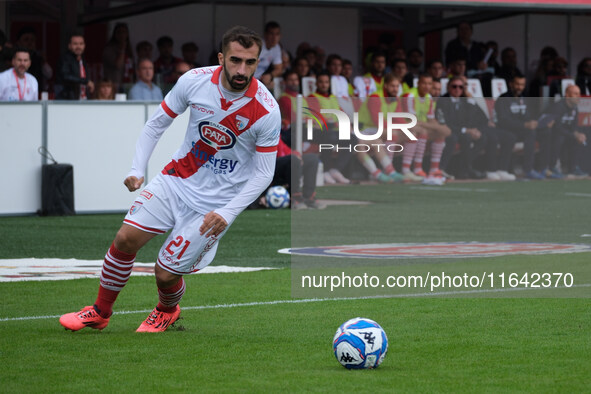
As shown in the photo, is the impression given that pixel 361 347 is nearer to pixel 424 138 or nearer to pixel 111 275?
pixel 111 275

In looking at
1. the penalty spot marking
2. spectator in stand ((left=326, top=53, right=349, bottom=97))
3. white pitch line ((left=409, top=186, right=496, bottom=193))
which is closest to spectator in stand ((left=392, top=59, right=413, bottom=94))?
spectator in stand ((left=326, top=53, right=349, bottom=97))

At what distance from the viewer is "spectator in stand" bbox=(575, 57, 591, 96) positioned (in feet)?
80.9

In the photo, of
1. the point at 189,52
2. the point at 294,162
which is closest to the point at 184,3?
the point at 189,52

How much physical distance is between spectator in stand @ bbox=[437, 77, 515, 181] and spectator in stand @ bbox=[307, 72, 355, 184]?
1806 mm

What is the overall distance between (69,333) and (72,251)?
5332 millimetres

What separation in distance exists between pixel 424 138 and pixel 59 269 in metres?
6.83

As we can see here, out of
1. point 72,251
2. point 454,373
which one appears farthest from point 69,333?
point 72,251

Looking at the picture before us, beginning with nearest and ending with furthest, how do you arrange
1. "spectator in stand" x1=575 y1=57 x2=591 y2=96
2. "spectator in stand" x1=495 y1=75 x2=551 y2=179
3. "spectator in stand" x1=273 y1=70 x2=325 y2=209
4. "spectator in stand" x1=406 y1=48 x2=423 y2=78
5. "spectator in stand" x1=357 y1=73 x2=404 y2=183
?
"spectator in stand" x1=357 y1=73 x2=404 y2=183 → "spectator in stand" x1=273 y1=70 x2=325 y2=209 → "spectator in stand" x1=495 y1=75 x2=551 y2=179 → "spectator in stand" x1=406 y1=48 x2=423 y2=78 → "spectator in stand" x1=575 y1=57 x2=591 y2=96

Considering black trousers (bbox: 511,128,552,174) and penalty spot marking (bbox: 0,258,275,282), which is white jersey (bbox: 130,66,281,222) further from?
black trousers (bbox: 511,128,552,174)

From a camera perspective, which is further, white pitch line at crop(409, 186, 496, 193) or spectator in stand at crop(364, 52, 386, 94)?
spectator in stand at crop(364, 52, 386, 94)

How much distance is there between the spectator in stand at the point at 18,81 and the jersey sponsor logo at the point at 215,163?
951cm

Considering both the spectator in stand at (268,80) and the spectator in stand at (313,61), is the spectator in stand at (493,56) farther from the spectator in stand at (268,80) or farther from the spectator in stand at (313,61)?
the spectator in stand at (268,80)

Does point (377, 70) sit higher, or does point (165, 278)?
point (377, 70)

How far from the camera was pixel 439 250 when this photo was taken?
13227 millimetres
